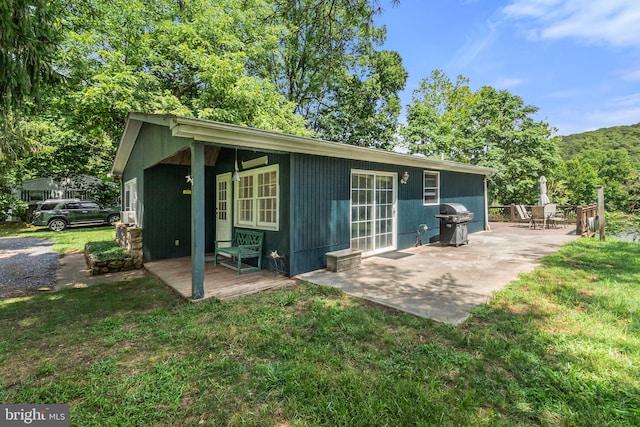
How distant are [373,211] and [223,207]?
12.0ft

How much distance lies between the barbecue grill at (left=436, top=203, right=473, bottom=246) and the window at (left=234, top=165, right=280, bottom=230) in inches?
184

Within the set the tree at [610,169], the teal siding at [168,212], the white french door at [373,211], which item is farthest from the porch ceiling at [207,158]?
the tree at [610,169]

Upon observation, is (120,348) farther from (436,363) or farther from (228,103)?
(228,103)

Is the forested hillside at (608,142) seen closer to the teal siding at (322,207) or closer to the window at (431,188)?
the window at (431,188)

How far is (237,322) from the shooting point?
319 cm

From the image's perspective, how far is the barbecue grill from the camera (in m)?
7.67

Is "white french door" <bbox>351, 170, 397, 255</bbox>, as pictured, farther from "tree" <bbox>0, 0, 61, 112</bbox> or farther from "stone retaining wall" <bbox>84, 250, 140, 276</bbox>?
"tree" <bbox>0, 0, 61, 112</bbox>

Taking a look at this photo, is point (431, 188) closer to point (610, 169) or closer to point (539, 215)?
point (539, 215)

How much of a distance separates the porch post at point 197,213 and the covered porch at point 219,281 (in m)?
0.28

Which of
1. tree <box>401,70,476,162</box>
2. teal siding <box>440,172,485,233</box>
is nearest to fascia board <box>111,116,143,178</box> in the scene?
teal siding <box>440,172,485,233</box>

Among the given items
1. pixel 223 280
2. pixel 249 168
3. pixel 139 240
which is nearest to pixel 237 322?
pixel 223 280

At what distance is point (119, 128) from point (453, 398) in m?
13.1

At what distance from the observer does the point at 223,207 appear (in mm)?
7074

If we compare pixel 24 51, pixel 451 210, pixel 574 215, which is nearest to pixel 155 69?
pixel 24 51
